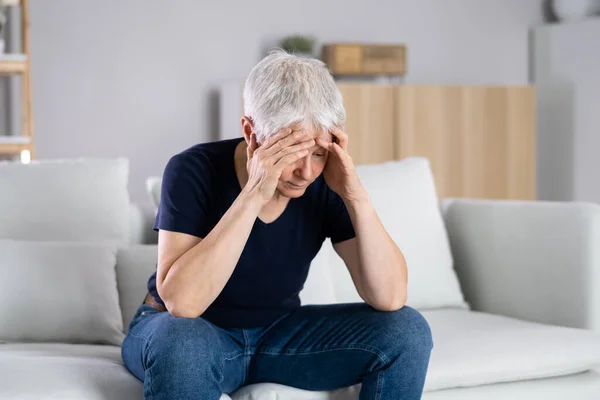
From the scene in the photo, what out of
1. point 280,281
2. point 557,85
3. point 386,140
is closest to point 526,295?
point 280,281

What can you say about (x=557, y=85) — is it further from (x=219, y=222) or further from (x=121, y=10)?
(x=219, y=222)

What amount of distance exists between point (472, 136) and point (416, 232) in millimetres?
2463

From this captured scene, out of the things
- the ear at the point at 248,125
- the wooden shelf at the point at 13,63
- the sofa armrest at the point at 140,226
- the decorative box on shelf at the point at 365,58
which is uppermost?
the decorative box on shelf at the point at 365,58

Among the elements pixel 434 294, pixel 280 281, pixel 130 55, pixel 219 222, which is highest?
pixel 130 55

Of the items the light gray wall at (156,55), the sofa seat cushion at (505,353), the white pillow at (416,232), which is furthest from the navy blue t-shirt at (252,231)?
the light gray wall at (156,55)

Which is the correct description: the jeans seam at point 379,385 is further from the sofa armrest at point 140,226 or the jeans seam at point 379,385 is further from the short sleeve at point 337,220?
the sofa armrest at point 140,226

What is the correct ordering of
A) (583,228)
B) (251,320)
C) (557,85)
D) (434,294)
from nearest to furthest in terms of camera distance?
(251,320) < (583,228) < (434,294) < (557,85)

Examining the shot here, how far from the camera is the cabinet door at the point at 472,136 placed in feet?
16.0

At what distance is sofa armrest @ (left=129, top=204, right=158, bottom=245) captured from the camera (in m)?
2.63

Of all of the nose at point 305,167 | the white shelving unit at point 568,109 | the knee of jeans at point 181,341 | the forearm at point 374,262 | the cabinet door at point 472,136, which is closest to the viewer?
the knee of jeans at point 181,341

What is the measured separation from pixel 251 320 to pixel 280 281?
101 mm

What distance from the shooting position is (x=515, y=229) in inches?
103

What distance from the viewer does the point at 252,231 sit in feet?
6.05

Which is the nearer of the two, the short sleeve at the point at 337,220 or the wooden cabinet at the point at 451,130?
the short sleeve at the point at 337,220
